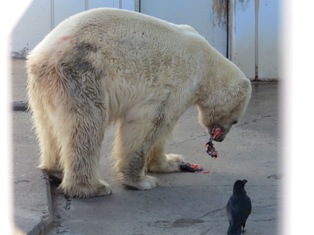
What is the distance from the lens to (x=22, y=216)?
4.43 metres

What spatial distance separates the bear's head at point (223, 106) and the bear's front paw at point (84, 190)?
112 cm

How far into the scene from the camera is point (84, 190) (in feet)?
16.9

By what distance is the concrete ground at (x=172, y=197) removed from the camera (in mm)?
4578

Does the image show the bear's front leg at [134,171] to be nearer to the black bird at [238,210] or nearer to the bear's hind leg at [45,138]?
the bear's hind leg at [45,138]

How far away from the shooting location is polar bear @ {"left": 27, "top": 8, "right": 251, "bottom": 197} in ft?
Answer: 16.5

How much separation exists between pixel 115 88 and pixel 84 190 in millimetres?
776

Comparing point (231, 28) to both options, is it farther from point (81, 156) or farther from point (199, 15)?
point (81, 156)

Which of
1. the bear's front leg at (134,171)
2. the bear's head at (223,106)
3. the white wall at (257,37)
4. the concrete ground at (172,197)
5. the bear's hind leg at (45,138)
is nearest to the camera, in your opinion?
the concrete ground at (172,197)

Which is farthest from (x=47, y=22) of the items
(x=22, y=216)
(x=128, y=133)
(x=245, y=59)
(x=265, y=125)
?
(x=22, y=216)

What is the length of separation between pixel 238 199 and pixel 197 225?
1.49 feet

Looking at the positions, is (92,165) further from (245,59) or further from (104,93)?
(245,59)

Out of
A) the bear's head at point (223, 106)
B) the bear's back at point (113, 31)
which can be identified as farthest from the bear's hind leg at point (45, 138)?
the bear's head at point (223, 106)

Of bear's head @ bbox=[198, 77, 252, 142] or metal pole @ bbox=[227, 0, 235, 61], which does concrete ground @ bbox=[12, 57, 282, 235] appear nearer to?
bear's head @ bbox=[198, 77, 252, 142]

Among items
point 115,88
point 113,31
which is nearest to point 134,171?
point 115,88
